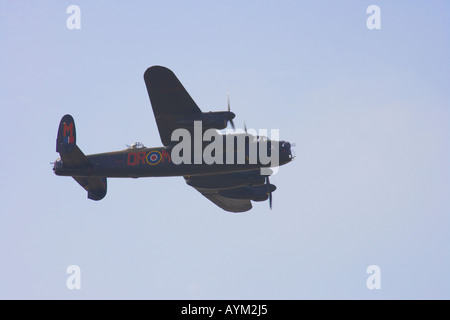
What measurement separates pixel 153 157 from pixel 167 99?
11.0 feet

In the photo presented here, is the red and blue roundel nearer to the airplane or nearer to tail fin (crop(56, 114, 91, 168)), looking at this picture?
the airplane

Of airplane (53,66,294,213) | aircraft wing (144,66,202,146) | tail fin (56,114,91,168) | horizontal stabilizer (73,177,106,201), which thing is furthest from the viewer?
horizontal stabilizer (73,177,106,201)

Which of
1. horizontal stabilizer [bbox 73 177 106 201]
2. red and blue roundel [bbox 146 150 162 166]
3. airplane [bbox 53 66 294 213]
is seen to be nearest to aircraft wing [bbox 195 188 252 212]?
airplane [bbox 53 66 294 213]

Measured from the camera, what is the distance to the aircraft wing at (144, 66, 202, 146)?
27.2 meters

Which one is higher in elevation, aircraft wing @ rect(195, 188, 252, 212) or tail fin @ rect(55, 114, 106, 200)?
tail fin @ rect(55, 114, 106, 200)

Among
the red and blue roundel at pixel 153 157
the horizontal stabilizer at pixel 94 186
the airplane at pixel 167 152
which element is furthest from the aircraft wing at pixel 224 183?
the horizontal stabilizer at pixel 94 186

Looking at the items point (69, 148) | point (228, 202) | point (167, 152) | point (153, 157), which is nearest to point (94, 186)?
point (69, 148)

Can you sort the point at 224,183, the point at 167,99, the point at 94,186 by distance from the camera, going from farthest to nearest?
the point at 224,183
the point at 94,186
the point at 167,99

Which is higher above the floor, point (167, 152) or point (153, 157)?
point (167, 152)

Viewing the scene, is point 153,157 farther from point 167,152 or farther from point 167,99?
point 167,99

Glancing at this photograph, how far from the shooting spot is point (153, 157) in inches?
1170

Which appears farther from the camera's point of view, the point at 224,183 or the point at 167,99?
the point at 224,183
